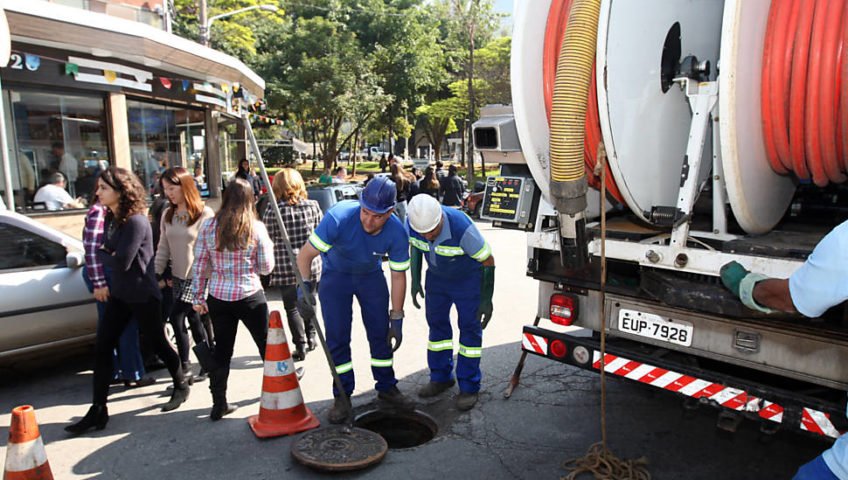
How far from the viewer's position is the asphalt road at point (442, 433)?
3613 millimetres

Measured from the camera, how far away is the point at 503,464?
3645 millimetres

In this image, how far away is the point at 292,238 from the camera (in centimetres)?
562

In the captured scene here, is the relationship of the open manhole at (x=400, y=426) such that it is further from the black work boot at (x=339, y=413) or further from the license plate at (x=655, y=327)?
the license plate at (x=655, y=327)

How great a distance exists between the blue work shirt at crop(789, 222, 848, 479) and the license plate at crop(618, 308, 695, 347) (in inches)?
43.4

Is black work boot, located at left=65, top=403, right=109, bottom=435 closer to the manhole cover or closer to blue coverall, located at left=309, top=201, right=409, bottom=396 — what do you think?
the manhole cover

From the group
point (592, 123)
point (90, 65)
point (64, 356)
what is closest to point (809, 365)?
point (592, 123)

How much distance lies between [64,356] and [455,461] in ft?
12.7

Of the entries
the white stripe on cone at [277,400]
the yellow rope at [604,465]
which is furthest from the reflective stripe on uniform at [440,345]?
the yellow rope at [604,465]

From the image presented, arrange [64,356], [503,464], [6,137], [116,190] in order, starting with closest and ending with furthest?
[503,464]
[116,190]
[64,356]
[6,137]

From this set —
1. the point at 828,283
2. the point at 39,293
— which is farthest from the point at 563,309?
the point at 39,293

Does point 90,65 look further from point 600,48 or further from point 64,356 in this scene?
point 600,48

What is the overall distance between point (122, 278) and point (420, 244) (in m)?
2.09

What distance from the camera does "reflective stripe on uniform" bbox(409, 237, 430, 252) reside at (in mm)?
4395

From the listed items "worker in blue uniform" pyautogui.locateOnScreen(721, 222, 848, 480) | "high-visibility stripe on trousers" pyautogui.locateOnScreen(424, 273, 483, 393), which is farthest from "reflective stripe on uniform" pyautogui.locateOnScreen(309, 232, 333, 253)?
"worker in blue uniform" pyautogui.locateOnScreen(721, 222, 848, 480)
